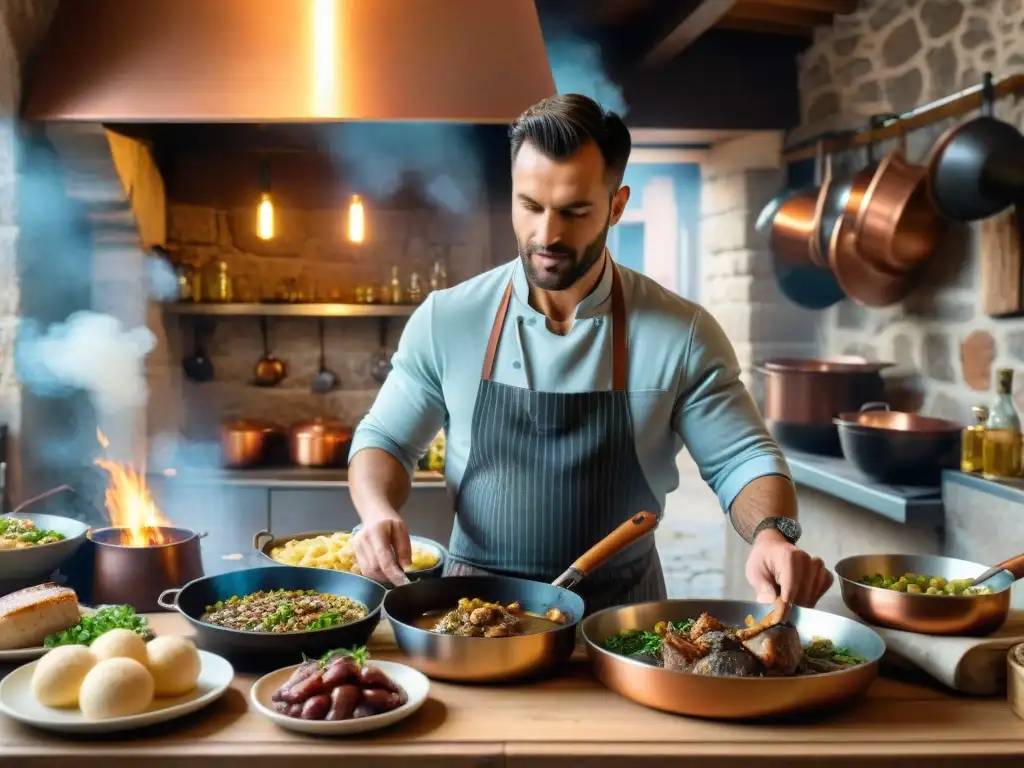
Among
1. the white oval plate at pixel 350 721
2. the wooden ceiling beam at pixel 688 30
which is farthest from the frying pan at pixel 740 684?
the wooden ceiling beam at pixel 688 30

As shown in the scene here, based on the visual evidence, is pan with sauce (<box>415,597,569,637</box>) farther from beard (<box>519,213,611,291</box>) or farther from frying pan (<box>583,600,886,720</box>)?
beard (<box>519,213,611,291</box>)

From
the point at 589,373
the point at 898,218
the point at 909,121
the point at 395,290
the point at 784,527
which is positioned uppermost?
the point at 909,121

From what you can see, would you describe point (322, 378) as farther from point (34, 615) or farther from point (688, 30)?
point (34, 615)

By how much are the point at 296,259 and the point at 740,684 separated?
4.22 metres

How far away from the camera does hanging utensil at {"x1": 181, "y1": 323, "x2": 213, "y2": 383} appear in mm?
Result: 5250

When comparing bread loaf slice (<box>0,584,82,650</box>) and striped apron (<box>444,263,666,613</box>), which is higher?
striped apron (<box>444,263,666,613</box>)

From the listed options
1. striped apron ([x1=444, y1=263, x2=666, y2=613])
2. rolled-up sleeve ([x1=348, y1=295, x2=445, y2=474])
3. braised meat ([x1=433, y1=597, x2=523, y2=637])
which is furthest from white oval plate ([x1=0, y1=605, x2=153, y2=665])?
striped apron ([x1=444, y1=263, x2=666, y2=613])

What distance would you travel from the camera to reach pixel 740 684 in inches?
58.4

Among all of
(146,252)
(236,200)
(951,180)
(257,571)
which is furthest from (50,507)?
(951,180)

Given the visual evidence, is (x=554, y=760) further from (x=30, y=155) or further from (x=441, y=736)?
(x=30, y=155)

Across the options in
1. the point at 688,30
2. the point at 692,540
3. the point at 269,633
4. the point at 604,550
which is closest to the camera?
the point at 269,633

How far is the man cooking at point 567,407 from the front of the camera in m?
2.21

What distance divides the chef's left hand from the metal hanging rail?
240 centimetres

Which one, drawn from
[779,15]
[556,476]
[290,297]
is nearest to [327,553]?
[556,476]
